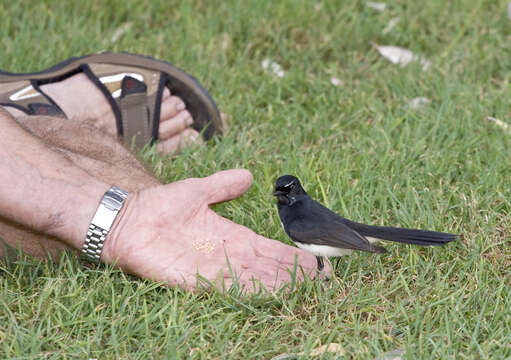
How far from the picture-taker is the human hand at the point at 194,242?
9.09ft

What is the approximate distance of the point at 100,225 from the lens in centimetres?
281

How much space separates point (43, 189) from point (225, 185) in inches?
29.5

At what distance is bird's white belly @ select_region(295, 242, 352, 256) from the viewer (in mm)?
2678

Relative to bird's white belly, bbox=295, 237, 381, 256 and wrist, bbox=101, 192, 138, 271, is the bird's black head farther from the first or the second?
wrist, bbox=101, 192, 138, 271

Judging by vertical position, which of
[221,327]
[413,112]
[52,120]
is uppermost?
[52,120]

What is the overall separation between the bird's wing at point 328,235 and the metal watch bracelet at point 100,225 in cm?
72

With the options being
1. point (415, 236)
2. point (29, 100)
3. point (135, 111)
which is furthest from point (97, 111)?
point (415, 236)

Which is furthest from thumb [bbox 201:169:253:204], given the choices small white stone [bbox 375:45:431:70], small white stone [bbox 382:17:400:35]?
small white stone [bbox 382:17:400:35]

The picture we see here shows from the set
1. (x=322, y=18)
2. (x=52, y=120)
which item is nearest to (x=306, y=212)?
(x=52, y=120)

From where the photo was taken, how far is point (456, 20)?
4.91 m

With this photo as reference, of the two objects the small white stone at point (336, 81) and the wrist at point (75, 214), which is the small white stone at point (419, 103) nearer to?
the small white stone at point (336, 81)

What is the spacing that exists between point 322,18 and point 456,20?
941 mm

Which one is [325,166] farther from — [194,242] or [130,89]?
[130,89]

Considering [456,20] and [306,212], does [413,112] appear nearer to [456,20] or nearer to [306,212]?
[456,20]
